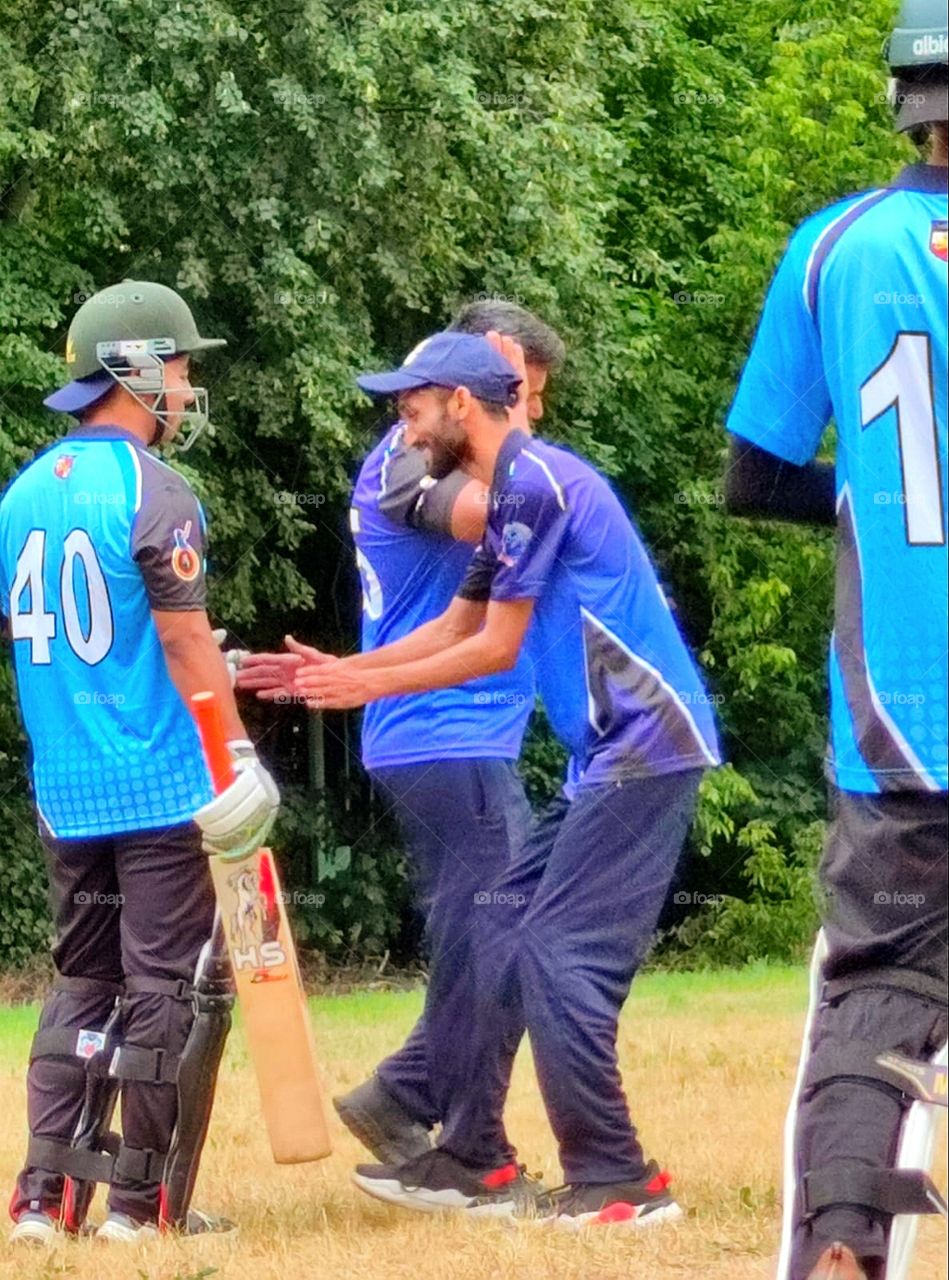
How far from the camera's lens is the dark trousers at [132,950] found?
5.65 metres

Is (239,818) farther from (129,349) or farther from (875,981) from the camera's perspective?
(875,981)

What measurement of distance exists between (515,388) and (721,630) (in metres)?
20.2

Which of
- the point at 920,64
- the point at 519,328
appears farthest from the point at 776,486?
the point at 519,328

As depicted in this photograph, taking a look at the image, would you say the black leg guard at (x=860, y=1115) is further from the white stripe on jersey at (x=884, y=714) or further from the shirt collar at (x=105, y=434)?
the shirt collar at (x=105, y=434)

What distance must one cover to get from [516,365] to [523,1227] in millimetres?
2128

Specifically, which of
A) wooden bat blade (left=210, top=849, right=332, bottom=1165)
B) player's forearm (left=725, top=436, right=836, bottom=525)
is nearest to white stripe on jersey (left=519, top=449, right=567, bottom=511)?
wooden bat blade (left=210, top=849, right=332, bottom=1165)

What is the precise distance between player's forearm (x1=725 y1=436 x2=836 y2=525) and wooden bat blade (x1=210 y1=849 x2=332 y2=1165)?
196cm

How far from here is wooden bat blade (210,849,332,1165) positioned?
5000 millimetres

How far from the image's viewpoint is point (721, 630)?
25.9 meters

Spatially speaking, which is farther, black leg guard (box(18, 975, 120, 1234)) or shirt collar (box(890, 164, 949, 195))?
black leg guard (box(18, 975, 120, 1234))

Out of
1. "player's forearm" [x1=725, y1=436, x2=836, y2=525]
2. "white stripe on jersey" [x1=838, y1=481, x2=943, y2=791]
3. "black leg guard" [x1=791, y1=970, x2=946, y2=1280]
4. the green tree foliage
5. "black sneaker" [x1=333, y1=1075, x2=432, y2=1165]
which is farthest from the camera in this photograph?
the green tree foliage

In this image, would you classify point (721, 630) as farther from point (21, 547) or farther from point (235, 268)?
point (21, 547)

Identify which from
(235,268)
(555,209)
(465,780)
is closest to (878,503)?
(465,780)

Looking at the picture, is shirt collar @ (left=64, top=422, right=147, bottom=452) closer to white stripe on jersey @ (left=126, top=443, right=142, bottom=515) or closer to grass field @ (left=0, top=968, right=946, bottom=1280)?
white stripe on jersey @ (left=126, top=443, right=142, bottom=515)
